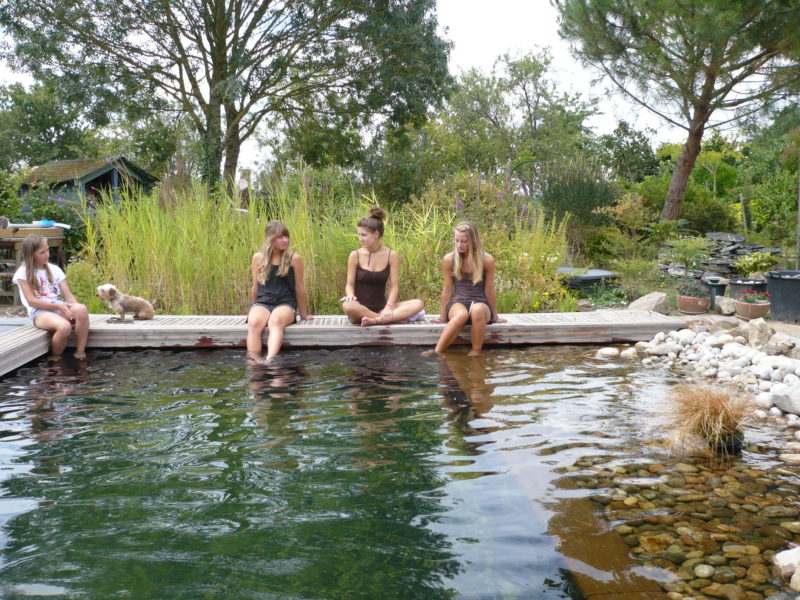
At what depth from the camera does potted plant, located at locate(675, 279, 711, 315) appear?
24.0 feet

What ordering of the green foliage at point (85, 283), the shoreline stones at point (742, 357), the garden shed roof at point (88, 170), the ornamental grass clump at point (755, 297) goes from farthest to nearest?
the garden shed roof at point (88, 170)
the green foliage at point (85, 283)
the ornamental grass clump at point (755, 297)
the shoreline stones at point (742, 357)

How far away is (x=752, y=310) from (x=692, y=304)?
59 centimetres

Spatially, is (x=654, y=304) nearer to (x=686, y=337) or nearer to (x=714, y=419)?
(x=686, y=337)

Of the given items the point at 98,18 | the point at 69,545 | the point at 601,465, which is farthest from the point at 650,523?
the point at 98,18

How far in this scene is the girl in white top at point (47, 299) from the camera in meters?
5.26

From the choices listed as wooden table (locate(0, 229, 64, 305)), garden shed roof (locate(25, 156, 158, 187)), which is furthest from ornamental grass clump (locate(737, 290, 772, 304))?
garden shed roof (locate(25, 156, 158, 187))

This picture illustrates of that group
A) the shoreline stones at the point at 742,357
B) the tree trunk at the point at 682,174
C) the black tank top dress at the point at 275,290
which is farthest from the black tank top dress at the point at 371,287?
the tree trunk at the point at 682,174

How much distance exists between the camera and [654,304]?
7.09 metres

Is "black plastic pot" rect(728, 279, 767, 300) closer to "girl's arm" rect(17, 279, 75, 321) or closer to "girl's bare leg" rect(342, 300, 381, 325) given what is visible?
"girl's bare leg" rect(342, 300, 381, 325)

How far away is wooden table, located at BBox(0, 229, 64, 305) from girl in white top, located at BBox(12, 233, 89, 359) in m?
2.66

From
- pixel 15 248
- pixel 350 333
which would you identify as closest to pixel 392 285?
pixel 350 333

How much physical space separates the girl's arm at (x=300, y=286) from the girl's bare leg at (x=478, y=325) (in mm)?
1429

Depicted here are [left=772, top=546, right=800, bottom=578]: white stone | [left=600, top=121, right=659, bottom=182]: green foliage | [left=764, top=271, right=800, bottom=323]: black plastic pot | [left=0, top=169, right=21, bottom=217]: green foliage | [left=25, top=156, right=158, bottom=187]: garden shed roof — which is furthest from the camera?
[left=600, top=121, right=659, bottom=182]: green foliage

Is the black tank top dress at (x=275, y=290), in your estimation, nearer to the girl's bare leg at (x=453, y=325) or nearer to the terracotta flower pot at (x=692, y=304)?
the girl's bare leg at (x=453, y=325)
